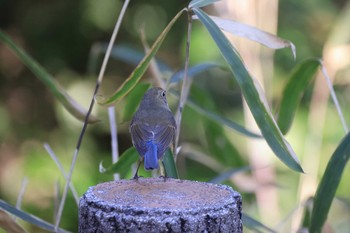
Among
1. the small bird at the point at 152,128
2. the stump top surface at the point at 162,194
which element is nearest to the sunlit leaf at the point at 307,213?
the small bird at the point at 152,128

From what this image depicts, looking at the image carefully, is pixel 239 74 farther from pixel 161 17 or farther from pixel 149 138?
pixel 161 17

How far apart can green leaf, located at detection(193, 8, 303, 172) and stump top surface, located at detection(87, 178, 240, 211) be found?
333mm

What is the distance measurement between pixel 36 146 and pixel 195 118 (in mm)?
1057

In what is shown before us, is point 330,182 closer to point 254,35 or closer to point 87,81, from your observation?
point 254,35

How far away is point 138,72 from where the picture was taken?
2328 millimetres

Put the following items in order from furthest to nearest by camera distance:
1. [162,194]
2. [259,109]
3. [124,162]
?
[124,162] → [259,109] → [162,194]

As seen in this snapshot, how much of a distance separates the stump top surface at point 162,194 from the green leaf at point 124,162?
1.85ft

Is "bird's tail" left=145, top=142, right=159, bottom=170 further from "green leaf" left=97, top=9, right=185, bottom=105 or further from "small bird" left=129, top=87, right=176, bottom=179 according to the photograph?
"green leaf" left=97, top=9, right=185, bottom=105

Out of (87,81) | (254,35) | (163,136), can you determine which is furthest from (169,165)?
(87,81)

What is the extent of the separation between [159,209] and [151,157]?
26.8 inches

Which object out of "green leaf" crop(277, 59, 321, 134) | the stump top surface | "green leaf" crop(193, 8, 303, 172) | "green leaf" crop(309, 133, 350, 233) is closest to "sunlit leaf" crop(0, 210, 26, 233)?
the stump top surface

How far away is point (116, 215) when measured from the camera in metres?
1.58

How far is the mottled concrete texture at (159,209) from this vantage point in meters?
1.55

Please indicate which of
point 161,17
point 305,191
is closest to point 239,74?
point 305,191
